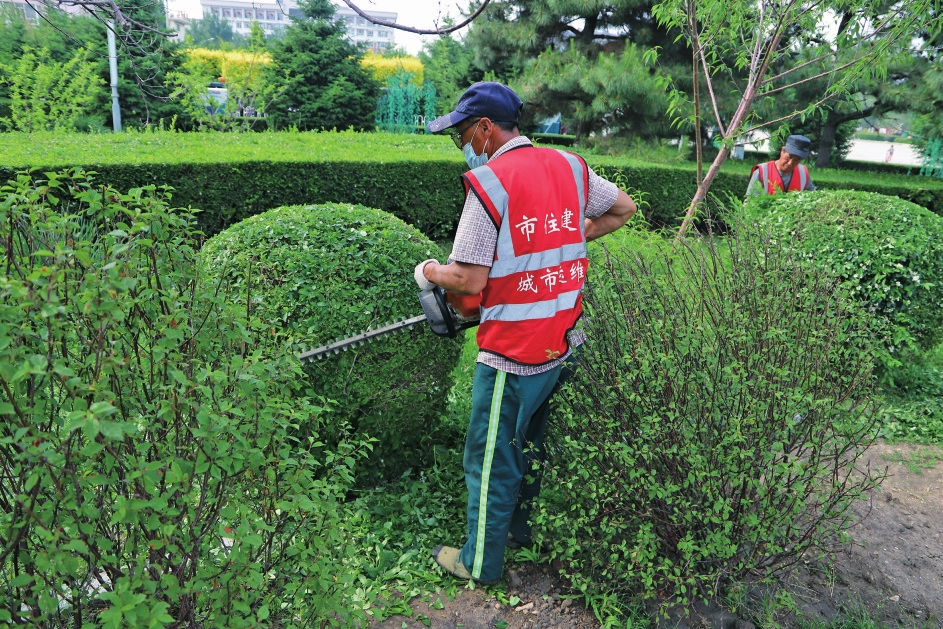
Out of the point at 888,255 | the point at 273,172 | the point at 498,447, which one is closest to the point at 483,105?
the point at 498,447

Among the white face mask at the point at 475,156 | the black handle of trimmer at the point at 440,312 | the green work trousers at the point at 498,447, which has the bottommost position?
the green work trousers at the point at 498,447

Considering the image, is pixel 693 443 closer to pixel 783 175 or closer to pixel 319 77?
pixel 783 175

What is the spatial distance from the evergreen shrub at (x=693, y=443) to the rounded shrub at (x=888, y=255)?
2.28 metres

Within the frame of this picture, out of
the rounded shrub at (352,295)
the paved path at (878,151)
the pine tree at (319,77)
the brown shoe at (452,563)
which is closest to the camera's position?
the brown shoe at (452,563)

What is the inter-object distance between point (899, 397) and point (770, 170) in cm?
233

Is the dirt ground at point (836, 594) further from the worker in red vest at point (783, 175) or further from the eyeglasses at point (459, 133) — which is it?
the worker in red vest at point (783, 175)

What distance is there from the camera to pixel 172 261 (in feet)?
6.00

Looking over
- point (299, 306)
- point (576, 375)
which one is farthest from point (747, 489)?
point (299, 306)

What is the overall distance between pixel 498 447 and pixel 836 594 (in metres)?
1.64

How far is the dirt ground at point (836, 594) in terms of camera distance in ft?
8.71

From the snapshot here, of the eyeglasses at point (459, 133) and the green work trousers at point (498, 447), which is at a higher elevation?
the eyeglasses at point (459, 133)

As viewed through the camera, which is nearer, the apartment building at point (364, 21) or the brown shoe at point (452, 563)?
the brown shoe at point (452, 563)

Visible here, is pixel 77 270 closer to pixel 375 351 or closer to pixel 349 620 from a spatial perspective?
pixel 349 620

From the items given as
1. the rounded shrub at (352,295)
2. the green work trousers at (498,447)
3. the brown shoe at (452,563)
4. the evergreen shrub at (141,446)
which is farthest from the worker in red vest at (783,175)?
the evergreen shrub at (141,446)
